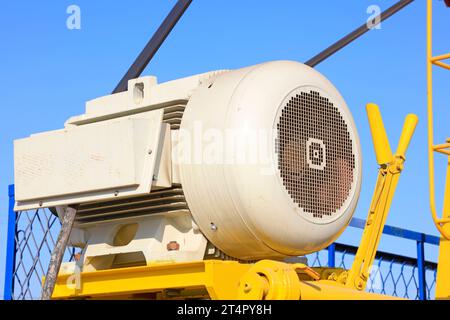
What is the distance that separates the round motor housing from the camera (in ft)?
16.9

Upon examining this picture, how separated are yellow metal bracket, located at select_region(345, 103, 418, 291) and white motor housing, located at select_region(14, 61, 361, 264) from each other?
0.27 metres

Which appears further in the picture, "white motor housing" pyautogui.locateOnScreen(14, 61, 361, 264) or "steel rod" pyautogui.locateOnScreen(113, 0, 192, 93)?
"steel rod" pyautogui.locateOnScreen(113, 0, 192, 93)

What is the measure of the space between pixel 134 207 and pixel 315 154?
124 cm

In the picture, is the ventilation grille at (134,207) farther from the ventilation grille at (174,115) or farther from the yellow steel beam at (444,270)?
the yellow steel beam at (444,270)

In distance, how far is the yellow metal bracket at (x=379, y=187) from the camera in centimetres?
570

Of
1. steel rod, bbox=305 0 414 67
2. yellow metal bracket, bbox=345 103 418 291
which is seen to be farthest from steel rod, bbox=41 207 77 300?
steel rod, bbox=305 0 414 67

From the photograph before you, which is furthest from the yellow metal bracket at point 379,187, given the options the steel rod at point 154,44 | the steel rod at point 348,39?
the steel rod at point 154,44

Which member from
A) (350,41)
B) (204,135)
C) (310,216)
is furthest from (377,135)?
(350,41)

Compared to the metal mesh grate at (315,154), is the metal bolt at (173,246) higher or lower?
lower

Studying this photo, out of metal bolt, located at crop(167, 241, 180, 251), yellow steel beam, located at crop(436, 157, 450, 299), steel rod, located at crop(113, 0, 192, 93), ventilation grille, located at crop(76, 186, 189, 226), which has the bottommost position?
yellow steel beam, located at crop(436, 157, 450, 299)

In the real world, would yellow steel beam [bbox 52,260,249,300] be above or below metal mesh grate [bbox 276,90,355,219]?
below

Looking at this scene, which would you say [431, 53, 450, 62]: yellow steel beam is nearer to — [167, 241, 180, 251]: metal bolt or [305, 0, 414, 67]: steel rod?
[305, 0, 414, 67]: steel rod
